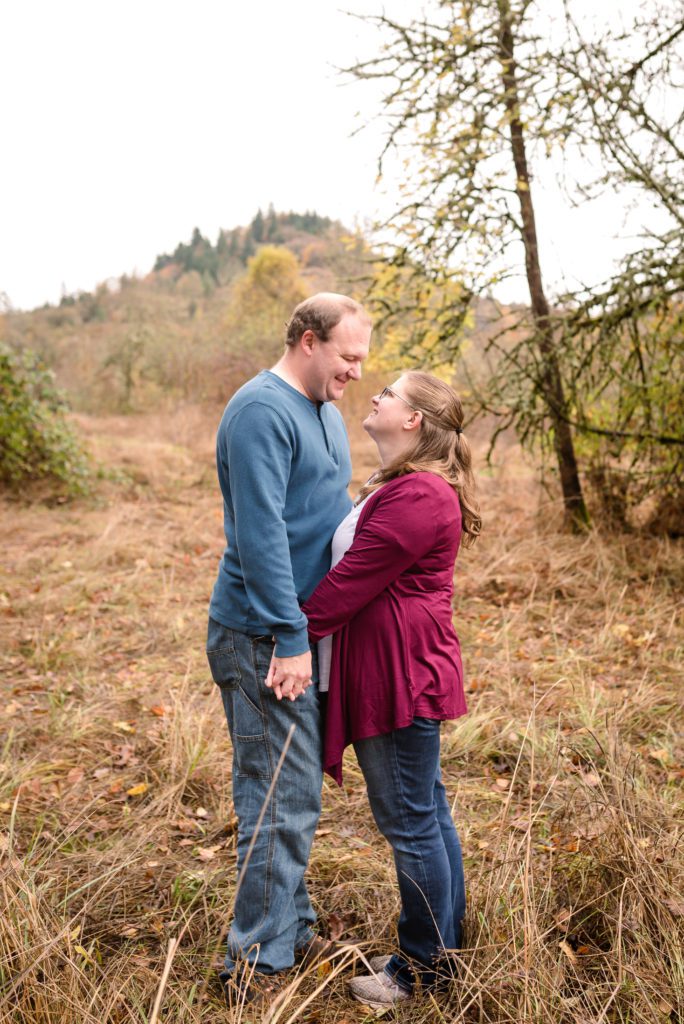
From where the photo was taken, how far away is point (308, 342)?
2.10 metres

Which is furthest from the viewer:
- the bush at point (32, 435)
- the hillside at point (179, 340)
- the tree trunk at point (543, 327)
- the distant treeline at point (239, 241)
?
the distant treeline at point (239, 241)

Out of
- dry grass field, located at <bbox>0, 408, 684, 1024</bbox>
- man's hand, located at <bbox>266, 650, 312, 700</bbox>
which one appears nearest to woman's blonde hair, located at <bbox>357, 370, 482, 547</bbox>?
man's hand, located at <bbox>266, 650, 312, 700</bbox>

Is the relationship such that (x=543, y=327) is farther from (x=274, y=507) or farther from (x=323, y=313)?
(x=274, y=507)

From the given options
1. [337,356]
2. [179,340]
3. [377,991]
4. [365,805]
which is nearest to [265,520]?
[337,356]

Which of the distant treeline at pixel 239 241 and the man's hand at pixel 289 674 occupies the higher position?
the distant treeline at pixel 239 241

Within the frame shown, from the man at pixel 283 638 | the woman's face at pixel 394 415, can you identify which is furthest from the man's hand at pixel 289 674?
the woman's face at pixel 394 415

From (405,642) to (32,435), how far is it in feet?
31.0

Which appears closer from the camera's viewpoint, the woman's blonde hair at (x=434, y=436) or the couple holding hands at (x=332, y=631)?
the couple holding hands at (x=332, y=631)

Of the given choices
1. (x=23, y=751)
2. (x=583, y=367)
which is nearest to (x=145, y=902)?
(x=23, y=751)

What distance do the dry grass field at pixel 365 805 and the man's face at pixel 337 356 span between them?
4.07 ft

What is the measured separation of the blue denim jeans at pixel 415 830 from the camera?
2.05 meters

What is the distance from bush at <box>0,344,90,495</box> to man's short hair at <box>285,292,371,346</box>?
8.92 m

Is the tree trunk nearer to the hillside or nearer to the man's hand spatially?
the man's hand

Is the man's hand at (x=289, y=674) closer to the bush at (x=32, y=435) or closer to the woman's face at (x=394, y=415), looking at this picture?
the woman's face at (x=394, y=415)
